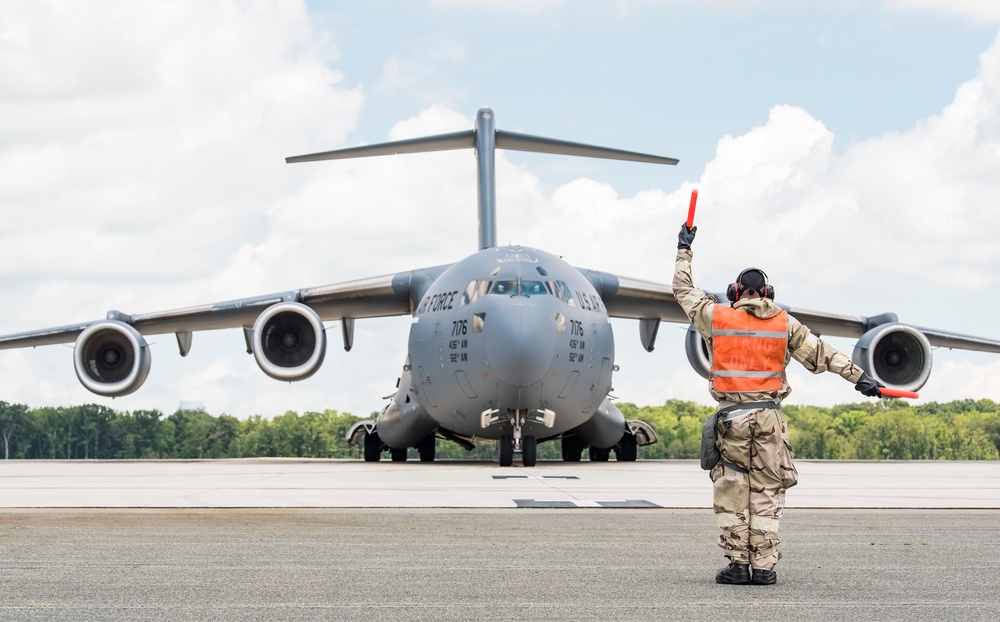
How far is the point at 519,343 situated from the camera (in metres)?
18.7

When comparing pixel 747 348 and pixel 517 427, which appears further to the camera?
pixel 517 427

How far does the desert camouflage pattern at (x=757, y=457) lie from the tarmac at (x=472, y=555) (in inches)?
10.4

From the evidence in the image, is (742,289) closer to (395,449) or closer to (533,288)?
(533,288)

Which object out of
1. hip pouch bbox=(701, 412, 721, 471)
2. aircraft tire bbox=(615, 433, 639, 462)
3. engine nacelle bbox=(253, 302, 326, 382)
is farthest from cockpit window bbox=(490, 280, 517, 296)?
hip pouch bbox=(701, 412, 721, 471)

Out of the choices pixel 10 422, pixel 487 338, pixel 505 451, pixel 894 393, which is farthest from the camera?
pixel 10 422

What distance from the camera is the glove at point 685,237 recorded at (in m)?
7.54

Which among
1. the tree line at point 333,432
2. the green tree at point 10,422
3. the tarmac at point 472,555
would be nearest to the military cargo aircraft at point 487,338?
the tarmac at point 472,555

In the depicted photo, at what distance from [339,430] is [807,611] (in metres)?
39.9

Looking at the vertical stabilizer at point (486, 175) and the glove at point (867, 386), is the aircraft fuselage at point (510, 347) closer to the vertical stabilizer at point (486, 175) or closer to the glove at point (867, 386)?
the vertical stabilizer at point (486, 175)

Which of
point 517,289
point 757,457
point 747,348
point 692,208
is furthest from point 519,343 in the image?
point 757,457

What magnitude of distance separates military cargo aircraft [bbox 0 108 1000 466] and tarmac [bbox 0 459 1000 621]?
5.86 m

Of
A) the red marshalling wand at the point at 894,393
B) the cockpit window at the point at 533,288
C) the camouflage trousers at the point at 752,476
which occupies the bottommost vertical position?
the camouflage trousers at the point at 752,476

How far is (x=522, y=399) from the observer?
19469 mm

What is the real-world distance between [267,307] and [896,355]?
11526mm
